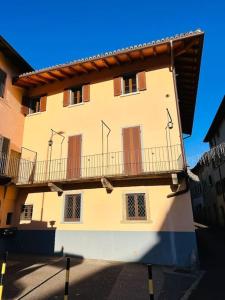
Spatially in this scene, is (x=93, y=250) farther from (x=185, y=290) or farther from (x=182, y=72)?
(x=182, y=72)

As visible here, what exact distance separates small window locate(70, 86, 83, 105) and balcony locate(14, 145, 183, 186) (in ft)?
12.2

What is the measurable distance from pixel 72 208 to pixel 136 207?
3.42m

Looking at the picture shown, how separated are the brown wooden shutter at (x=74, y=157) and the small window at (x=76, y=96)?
240 centimetres

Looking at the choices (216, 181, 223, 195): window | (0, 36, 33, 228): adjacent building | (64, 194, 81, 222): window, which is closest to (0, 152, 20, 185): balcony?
(0, 36, 33, 228): adjacent building

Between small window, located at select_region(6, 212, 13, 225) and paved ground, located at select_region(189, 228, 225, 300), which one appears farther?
small window, located at select_region(6, 212, 13, 225)

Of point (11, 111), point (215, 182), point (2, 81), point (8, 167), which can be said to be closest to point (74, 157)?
point (8, 167)

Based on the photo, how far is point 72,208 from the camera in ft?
39.7

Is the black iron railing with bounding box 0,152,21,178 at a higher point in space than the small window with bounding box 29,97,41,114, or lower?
lower

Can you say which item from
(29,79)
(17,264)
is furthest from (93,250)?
(29,79)

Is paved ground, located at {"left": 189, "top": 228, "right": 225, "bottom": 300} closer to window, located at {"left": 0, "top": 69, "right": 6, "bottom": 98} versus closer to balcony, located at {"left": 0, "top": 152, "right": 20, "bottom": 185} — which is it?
balcony, located at {"left": 0, "top": 152, "right": 20, "bottom": 185}

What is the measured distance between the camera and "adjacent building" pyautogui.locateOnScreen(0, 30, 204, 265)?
10.4m

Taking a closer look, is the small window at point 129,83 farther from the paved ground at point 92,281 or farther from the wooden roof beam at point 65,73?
the paved ground at point 92,281

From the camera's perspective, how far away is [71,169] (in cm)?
1270

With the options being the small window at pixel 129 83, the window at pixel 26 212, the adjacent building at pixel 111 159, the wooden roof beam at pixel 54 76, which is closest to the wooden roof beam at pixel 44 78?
the adjacent building at pixel 111 159
